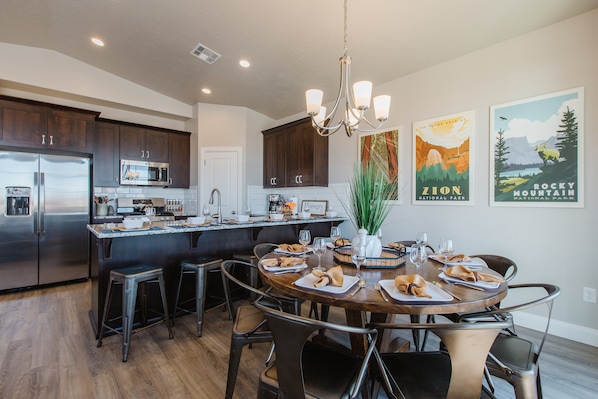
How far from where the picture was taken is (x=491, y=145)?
2.85 meters

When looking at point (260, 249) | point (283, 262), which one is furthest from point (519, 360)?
point (260, 249)

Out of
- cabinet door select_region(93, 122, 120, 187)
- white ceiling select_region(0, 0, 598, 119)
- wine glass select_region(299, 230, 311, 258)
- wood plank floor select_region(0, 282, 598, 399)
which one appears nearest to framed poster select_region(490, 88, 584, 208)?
white ceiling select_region(0, 0, 598, 119)

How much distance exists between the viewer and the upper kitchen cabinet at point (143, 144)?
4.85m

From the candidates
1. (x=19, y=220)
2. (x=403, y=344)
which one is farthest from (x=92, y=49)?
(x=403, y=344)

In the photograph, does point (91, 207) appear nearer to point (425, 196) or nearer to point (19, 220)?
point (19, 220)

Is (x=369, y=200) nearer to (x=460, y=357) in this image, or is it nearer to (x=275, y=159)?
(x=460, y=357)

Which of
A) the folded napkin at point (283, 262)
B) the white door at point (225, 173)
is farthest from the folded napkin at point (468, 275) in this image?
the white door at point (225, 173)

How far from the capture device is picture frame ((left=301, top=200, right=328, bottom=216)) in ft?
15.4

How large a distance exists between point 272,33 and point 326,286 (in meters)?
2.89

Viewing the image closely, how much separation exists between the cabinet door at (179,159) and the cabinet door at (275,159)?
160cm

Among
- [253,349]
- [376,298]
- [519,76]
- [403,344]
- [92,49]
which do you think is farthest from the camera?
[92,49]

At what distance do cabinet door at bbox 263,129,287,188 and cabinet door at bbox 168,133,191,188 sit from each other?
1.60 metres

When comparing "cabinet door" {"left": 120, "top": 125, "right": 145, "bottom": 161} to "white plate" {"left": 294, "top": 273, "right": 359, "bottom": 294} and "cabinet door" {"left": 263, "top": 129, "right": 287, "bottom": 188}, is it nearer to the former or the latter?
"cabinet door" {"left": 263, "top": 129, "right": 287, "bottom": 188}

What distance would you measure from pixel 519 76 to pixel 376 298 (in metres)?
2.86
